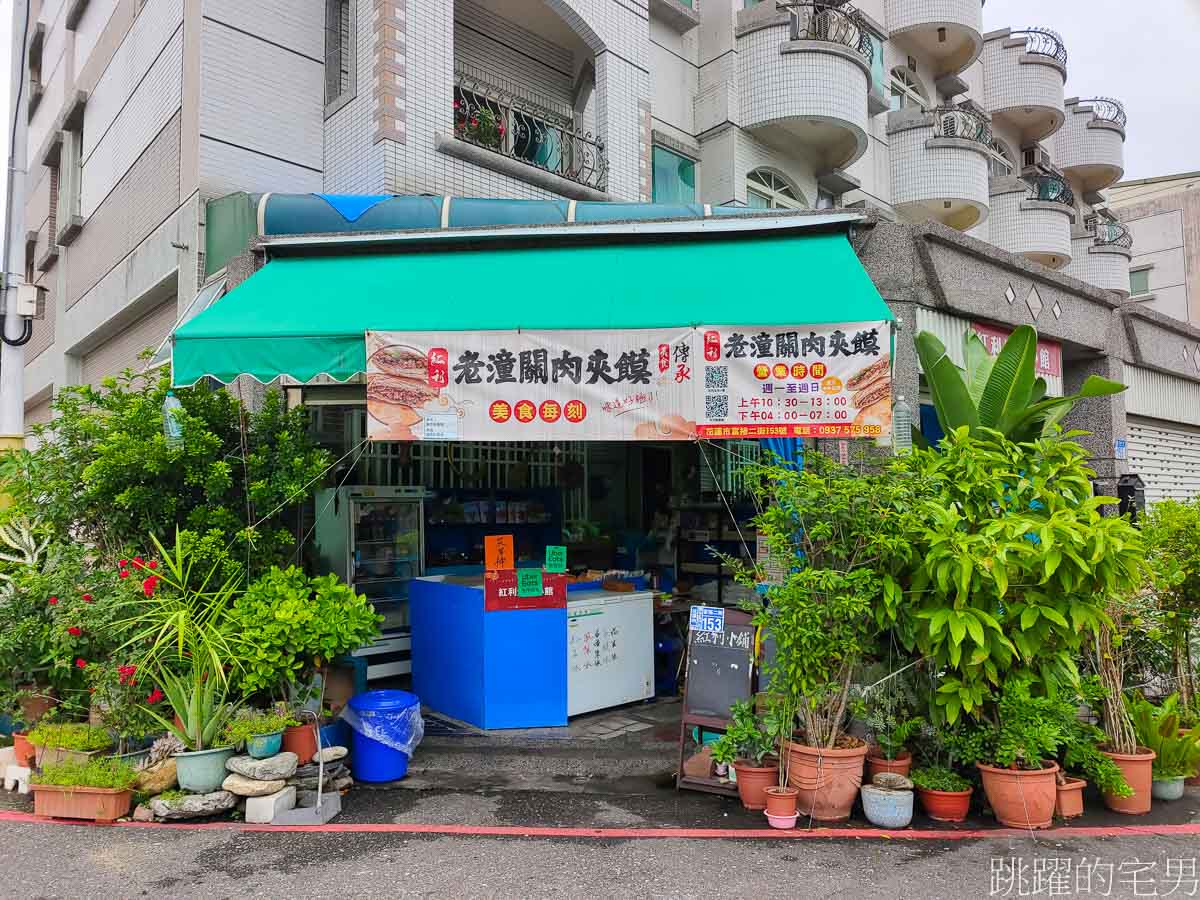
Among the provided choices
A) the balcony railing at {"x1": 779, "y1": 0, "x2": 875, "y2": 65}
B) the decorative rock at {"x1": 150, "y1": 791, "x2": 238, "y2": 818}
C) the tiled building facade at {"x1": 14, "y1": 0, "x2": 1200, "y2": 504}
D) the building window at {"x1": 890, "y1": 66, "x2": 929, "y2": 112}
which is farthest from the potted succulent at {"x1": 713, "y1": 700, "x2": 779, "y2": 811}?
the building window at {"x1": 890, "y1": 66, "x2": 929, "y2": 112}

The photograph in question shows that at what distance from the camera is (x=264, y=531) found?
24.0ft

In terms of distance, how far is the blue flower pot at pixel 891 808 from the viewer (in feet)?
18.7

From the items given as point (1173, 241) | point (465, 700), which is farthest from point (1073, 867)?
point (1173, 241)

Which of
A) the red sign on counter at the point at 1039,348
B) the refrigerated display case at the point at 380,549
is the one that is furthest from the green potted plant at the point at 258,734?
the red sign on counter at the point at 1039,348

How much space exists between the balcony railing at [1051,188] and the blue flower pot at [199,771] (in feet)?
74.3

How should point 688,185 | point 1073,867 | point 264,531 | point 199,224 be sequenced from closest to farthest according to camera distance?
point 1073,867 → point 264,531 → point 199,224 → point 688,185

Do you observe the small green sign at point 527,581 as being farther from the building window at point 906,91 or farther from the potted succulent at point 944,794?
the building window at point 906,91

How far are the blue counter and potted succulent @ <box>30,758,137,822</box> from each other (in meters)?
3.00

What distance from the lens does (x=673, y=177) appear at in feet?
48.5

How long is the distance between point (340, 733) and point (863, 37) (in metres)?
16.3

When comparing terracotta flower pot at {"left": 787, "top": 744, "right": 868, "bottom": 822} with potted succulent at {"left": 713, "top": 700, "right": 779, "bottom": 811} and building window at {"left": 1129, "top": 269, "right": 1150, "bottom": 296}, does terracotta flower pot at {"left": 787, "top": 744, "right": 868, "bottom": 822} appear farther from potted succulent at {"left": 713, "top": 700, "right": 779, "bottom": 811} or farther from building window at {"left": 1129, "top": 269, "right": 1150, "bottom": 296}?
building window at {"left": 1129, "top": 269, "right": 1150, "bottom": 296}

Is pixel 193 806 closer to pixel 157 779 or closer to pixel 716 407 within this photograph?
pixel 157 779

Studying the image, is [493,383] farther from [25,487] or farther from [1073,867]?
[1073,867]

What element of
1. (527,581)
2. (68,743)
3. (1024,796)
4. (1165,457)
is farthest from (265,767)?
(1165,457)
